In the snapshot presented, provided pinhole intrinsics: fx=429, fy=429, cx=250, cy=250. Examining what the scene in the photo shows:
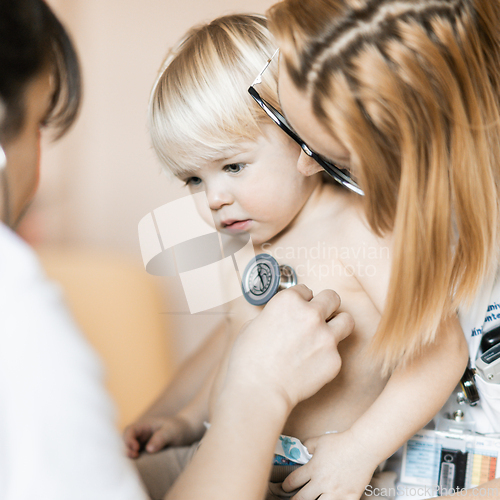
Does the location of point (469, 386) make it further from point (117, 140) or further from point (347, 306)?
point (117, 140)

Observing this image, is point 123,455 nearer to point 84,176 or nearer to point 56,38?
point 56,38

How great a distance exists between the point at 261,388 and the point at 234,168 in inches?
14.6

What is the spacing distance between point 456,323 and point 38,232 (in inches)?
22.0

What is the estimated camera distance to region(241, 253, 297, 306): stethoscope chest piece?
2.20 ft

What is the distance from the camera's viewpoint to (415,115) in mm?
431

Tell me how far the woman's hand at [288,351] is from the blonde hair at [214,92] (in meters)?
0.28

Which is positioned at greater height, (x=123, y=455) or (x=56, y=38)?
(x=56, y=38)

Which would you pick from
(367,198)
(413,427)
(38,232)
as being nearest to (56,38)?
(38,232)

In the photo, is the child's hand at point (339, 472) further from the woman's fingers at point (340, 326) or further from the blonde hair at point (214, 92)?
the blonde hair at point (214, 92)

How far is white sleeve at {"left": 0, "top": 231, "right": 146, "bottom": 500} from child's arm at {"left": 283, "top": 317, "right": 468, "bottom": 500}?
0.39 metres

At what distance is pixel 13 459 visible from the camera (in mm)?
220

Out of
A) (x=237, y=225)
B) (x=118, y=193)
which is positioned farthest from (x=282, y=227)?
(x=118, y=193)

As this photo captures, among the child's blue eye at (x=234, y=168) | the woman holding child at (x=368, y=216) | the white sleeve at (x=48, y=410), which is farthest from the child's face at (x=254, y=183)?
the white sleeve at (x=48, y=410)

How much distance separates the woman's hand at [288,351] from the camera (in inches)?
18.2
